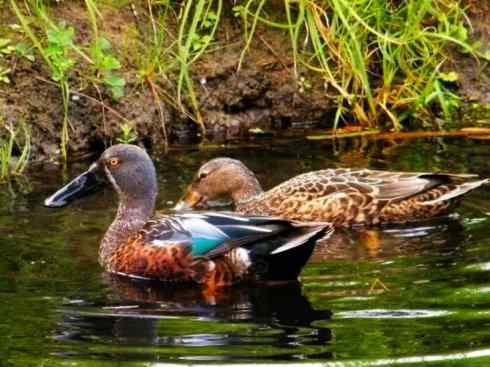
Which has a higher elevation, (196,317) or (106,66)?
(106,66)

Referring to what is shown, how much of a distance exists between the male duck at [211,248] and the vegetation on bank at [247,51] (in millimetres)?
2530

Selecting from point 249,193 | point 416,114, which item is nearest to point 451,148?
point 416,114

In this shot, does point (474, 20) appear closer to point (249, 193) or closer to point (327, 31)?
point (327, 31)

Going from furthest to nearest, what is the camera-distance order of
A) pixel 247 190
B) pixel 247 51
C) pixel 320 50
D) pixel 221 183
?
pixel 247 51 < pixel 320 50 < pixel 221 183 < pixel 247 190

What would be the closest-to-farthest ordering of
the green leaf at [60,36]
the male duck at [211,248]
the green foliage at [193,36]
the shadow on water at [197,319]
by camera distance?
the shadow on water at [197,319] → the male duck at [211,248] → the green leaf at [60,36] → the green foliage at [193,36]

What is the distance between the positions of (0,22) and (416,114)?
10.5 feet

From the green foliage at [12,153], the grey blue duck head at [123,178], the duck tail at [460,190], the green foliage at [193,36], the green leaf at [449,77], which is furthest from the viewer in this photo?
the green leaf at [449,77]

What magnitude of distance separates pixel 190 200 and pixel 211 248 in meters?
2.00

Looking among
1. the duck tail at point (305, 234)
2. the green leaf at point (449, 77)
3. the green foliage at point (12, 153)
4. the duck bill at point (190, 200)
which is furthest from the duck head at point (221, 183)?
the green leaf at point (449, 77)

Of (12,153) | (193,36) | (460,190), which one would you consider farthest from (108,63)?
(460,190)

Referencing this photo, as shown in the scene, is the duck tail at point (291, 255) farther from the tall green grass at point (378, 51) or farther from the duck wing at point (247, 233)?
the tall green grass at point (378, 51)

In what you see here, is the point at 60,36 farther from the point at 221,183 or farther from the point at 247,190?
the point at 247,190

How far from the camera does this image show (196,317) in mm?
7418

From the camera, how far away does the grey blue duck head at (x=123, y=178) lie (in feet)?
29.8
